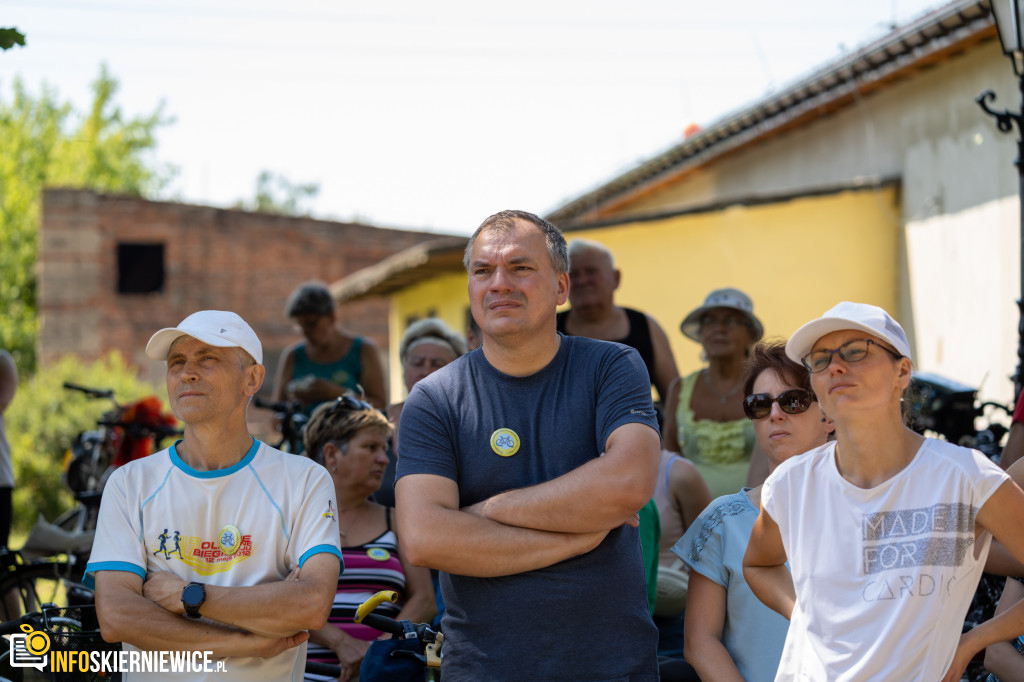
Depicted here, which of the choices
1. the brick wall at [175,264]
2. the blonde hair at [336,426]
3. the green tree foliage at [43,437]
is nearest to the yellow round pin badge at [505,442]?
the blonde hair at [336,426]

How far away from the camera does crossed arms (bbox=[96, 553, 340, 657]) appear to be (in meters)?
3.31

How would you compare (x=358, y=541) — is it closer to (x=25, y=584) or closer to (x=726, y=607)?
(x=726, y=607)

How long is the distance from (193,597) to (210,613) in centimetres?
7

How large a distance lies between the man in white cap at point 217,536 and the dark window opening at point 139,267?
28466 mm

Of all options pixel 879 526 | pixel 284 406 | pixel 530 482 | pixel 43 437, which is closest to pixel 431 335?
pixel 284 406

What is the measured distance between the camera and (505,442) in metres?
3.20

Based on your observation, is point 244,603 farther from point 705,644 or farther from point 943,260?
point 943,260

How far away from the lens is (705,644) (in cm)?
326

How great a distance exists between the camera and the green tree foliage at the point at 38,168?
3491cm

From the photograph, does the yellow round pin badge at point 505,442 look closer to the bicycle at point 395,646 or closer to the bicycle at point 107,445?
the bicycle at point 395,646

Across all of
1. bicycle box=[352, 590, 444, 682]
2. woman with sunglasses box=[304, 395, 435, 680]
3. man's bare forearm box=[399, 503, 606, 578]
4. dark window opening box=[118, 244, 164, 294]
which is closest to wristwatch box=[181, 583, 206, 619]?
bicycle box=[352, 590, 444, 682]

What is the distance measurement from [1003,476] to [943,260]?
9537 millimetres

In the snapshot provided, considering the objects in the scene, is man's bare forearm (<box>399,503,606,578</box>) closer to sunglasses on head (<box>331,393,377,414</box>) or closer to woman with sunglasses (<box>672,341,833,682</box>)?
woman with sunglasses (<box>672,341,833,682</box>)

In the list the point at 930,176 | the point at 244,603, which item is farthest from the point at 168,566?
the point at 930,176
